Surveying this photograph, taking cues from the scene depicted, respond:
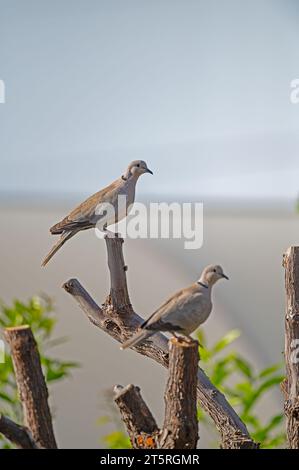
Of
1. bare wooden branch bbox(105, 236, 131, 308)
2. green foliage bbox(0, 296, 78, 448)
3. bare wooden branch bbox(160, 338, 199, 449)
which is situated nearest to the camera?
bare wooden branch bbox(160, 338, 199, 449)

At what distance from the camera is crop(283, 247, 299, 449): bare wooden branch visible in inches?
34.9

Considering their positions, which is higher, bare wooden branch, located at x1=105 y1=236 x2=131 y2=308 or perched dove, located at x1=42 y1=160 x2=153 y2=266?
perched dove, located at x1=42 y1=160 x2=153 y2=266

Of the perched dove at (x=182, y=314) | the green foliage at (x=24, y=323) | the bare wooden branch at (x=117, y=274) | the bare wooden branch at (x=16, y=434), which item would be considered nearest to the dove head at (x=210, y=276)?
the perched dove at (x=182, y=314)

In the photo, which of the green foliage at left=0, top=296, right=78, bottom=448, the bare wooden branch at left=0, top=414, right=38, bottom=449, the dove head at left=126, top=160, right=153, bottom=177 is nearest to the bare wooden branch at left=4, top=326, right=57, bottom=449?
the bare wooden branch at left=0, top=414, right=38, bottom=449

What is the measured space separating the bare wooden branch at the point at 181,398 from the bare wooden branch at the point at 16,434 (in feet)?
0.45

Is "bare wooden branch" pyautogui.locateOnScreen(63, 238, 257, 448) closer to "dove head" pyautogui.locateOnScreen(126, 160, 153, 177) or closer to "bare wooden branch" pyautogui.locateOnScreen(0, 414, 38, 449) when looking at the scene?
"dove head" pyautogui.locateOnScreen(126, 160, 153, 177)

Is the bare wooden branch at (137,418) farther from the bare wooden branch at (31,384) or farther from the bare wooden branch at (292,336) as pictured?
the bare wooden branch at (292,336)

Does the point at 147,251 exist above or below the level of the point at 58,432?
above

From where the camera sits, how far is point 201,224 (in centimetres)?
187

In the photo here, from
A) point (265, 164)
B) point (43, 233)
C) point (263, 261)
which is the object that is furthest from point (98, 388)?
point (265, 164)

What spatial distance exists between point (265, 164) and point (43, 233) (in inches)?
23.6

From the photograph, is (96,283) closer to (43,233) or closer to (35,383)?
(43,233)

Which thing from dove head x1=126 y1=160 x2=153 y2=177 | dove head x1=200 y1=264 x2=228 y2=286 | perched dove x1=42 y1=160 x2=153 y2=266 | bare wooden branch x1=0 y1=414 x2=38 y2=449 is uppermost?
dove head x1=126 y1=160 x2=153 y2=177

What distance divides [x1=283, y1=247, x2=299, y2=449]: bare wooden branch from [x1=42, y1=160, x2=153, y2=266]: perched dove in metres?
0.21
